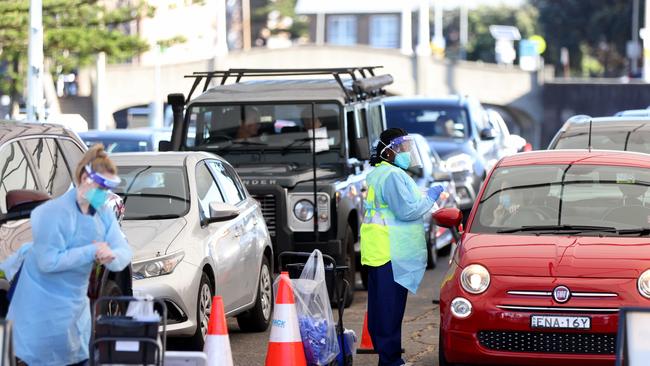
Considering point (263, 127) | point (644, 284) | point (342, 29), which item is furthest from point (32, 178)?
point (342, 29)

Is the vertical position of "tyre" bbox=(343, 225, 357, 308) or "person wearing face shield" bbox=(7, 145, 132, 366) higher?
"person wearing face shield" bbox=(7, 145, 132, 366)

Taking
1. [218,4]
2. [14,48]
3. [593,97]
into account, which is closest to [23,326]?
[14,48]

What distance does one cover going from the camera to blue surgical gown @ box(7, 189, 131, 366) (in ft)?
22.7

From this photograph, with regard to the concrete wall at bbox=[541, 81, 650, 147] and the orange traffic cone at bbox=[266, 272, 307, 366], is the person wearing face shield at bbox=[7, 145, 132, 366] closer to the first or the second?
the orange traffic cone at bbox=[266, 272, 307, 366]

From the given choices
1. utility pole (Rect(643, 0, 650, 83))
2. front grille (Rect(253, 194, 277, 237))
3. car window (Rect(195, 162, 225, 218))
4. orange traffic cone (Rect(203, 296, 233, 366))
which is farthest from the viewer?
utility pole (Rect(643, 0, 650, 83))

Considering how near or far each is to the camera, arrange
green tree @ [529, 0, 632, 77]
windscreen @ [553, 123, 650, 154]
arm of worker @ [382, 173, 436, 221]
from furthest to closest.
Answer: green tree @ [529, 0, 632, 77] < windscreen @ [553, 123, 650, 154] < arm of worker @ [382, 173, 436, 221]

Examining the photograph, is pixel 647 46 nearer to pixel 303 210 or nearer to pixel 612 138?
pixel 612 138

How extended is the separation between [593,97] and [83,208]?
57.1 meters

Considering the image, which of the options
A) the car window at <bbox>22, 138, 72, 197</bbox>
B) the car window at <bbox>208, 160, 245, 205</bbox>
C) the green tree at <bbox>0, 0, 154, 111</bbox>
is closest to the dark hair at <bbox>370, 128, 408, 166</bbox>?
the car window at <bbox>22, 138, 72, 197</bbox>

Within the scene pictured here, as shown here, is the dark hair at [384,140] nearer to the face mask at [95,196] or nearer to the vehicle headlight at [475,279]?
the vehicle headlight at [475,279]

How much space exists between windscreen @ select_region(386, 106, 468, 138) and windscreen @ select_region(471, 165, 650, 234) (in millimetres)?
12602

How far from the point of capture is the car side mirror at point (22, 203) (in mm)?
8352

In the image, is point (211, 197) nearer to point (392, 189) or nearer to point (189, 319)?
point (189, 319)

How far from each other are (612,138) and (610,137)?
25 millimetres
